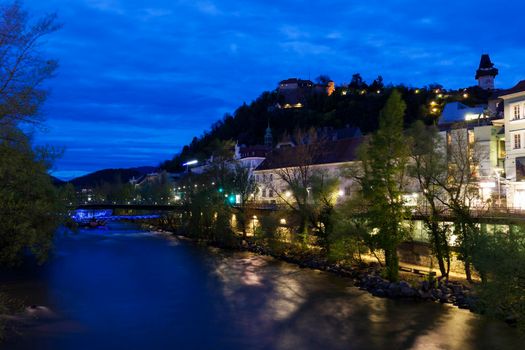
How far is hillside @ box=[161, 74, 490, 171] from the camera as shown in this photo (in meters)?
92.8

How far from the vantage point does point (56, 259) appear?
125 feet

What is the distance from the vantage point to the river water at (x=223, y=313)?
712 inches

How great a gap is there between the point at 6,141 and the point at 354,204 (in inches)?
832

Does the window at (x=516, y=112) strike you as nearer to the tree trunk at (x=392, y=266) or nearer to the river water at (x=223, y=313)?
the tree trunk at (x=392, y=266)

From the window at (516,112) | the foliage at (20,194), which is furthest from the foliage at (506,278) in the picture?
the window at (516,112)

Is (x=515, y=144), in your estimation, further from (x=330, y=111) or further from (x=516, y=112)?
(x=330, y=111)

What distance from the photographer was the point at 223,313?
874 inches

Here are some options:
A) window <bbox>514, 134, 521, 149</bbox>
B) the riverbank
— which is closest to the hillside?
window <bbox>514, 134, 521, 149</bbox>

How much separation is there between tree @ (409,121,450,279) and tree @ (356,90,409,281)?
85cm

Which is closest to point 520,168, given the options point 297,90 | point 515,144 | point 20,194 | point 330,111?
point 515,144

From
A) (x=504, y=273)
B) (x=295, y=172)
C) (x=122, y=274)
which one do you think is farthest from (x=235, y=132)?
(x=504, y=273)

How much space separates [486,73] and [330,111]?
1277 inches

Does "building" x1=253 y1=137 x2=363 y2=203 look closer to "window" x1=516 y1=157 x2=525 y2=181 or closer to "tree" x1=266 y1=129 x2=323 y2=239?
"tree" x1=266 y1=129 x2=323 y2=239

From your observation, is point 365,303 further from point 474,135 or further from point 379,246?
point 474,135
